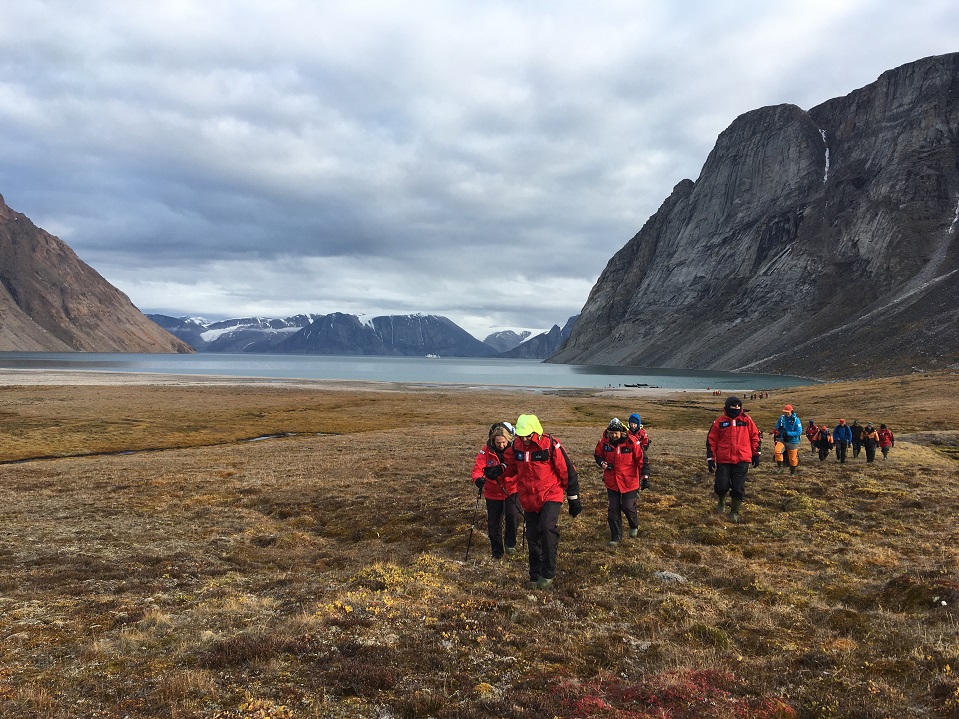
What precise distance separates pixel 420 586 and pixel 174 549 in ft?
27.2

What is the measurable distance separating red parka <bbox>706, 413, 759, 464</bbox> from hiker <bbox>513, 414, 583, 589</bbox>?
21.2 ft

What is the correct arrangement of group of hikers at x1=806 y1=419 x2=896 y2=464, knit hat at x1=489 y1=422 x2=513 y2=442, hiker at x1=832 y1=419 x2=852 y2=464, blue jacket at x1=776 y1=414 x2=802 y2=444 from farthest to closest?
group of hikers at x1=806 y1=419 x2=896 y2=464 < hiker at x1=832 y1=419 x2=852 y2=464 < blue jacket at x1=776 y1=414 x2=802 y2=444 < knit hat at x1=489 y1=422 x2=513 y2=442

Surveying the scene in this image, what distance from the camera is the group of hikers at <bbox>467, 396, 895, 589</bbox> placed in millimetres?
11227

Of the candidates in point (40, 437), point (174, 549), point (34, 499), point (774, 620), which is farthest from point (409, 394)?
point (774, 620)

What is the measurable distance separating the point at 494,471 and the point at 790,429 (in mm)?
16137

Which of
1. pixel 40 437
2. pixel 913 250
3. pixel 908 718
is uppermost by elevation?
pixel 913 250

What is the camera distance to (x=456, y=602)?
1020 cm

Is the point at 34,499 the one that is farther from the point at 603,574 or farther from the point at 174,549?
the point at 603,574

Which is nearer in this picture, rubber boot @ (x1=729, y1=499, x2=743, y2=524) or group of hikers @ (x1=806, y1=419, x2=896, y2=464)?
rubber boot @ (x1=729, y1=499, x2=743, y2=524)

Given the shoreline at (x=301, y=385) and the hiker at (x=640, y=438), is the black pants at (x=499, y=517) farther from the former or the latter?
the shoreline at (x=301, y=385)

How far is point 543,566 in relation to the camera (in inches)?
446

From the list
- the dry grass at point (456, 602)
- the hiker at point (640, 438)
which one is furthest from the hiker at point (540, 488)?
the hiker at point (640, 438)

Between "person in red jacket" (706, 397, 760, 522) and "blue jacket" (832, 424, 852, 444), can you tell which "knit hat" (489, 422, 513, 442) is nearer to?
"person in red jacket" (706, 397, 760, 522)

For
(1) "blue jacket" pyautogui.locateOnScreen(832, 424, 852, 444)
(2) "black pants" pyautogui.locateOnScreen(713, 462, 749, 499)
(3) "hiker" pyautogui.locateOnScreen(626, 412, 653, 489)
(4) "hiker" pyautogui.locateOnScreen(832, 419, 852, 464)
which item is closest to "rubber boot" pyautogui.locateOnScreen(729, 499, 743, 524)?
(2) "black pants" pyautogui.locateOnScreen(713, 462, 749, 499)
